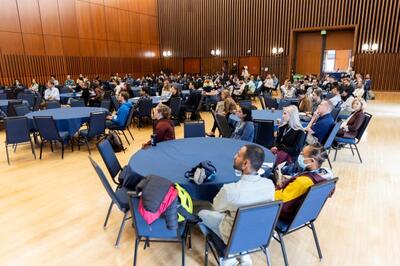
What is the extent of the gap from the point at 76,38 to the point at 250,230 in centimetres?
1732

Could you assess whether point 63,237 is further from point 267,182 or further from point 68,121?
point 68,121

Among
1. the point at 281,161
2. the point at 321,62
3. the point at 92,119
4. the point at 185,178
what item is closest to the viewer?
the point at 185,178

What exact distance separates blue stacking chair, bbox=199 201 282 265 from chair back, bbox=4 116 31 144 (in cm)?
496

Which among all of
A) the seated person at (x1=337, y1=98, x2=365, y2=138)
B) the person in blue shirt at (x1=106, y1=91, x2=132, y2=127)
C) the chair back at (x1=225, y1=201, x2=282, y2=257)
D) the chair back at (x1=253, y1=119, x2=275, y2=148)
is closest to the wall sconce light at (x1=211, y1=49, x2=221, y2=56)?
the person in blue shirt at (x1=106, y1=91, x2=132, y2=127)

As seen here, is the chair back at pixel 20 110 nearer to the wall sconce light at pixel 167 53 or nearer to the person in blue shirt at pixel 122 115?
the person in blue shirt at pixel 122 115

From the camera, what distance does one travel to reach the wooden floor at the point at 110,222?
271 centimetres

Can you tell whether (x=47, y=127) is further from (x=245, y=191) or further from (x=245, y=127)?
(x=245, y=191)

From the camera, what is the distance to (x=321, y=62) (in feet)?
60.2

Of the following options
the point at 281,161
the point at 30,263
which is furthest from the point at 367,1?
the point at 30,263

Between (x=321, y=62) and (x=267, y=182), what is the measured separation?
61.0 feet

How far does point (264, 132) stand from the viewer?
4.55m

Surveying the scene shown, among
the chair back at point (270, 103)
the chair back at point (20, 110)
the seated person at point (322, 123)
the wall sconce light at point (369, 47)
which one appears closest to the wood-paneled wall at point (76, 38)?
the chair back at point (20, 110)

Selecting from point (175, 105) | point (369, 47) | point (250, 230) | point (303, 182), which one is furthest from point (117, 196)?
point (369, 47)

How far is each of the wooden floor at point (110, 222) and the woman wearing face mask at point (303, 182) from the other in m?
0.66
